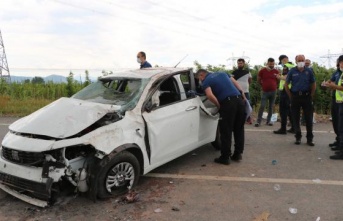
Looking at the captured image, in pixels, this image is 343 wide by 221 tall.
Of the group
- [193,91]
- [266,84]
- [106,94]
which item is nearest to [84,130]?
[106,94]

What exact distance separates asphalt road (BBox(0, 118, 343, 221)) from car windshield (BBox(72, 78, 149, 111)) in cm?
122

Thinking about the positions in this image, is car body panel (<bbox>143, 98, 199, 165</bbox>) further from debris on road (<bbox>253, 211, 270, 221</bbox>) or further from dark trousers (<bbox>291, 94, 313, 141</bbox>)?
dark trousers (<bbox>291, 94, 313, 141</bbox>)

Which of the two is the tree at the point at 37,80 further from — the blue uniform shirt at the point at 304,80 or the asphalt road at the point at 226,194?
the blue uniform shirt at the point at 304,80

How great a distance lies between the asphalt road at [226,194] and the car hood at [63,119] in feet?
3.04

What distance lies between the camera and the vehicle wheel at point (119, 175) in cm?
441

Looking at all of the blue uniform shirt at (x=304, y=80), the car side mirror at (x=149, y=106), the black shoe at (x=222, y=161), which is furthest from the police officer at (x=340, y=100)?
the car side mirror at (x=149, y=106)

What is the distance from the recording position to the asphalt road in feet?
13.7

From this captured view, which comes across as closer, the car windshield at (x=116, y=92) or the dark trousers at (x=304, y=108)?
the car windshield at (x=116, y=92)

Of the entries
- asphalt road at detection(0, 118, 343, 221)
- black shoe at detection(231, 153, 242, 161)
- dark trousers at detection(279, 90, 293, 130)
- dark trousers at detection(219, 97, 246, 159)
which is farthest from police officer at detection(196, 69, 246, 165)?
dark trousers at detection(279, 90, 293, 130)

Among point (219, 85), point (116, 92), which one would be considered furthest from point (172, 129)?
point (219, 85)

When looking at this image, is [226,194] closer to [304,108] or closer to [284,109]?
[304,108]

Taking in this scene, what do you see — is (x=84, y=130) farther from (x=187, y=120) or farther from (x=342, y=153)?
(x=342, y=153)

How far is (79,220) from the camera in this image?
406cm

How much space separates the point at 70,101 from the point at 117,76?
A: 1053 millimetres
